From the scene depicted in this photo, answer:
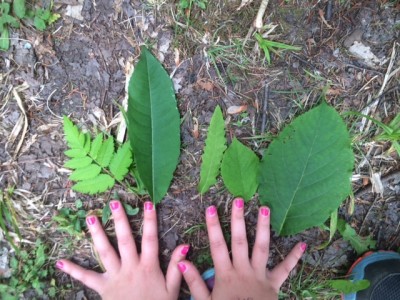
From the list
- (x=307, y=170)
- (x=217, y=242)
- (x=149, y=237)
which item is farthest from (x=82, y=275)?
(x=307, y=170)

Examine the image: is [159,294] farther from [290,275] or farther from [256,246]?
[290,275]

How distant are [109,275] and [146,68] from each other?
0.79 meters

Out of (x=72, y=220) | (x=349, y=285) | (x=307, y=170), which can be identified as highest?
(x=307, y=170)

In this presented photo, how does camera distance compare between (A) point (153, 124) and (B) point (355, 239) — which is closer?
(A) point (153, 124)

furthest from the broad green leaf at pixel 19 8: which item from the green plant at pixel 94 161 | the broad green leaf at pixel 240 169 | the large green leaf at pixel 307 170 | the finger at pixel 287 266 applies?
the finger at pixel 287 266

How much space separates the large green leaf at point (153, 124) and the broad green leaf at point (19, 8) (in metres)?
0.45

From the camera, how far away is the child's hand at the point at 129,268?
1.54 meters

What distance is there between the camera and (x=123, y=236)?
154 centimetres

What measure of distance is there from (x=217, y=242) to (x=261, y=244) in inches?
6.4

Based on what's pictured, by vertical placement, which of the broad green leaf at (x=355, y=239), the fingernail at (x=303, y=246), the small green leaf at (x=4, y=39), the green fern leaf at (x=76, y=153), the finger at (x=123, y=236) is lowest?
the broad green leaf at (x=355, y=239)

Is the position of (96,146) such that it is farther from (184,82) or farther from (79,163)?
(184,82)

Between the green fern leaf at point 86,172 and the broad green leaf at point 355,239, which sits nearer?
the green fern leaf at point 86,172

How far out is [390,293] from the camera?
1605mm

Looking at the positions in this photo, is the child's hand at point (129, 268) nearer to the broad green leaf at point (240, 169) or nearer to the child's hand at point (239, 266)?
the child's hand at point (239, 266)
